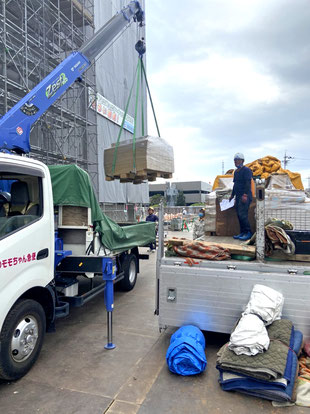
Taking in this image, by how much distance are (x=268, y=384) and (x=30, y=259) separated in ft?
9.00

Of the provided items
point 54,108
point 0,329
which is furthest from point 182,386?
point 54,108

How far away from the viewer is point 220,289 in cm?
379

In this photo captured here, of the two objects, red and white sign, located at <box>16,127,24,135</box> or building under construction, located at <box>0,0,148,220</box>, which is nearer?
red and white sign, located at <box>16,127,24,135</box>

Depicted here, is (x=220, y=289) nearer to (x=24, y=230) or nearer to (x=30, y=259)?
(x=30, y=259)

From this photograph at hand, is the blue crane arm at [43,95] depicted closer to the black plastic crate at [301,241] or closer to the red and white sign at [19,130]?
the red and white sign at [19,130]

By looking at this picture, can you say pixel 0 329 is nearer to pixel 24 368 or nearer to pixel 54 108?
pixel 24 368

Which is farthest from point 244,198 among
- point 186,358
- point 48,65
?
point 48,65

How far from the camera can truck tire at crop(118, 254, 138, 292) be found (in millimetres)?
6742

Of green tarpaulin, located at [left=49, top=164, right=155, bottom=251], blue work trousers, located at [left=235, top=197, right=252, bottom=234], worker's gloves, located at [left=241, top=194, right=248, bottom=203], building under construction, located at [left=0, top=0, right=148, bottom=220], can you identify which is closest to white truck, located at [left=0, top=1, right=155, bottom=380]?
green tarpaulin, located at [left=49, top=164, right=155, bottom=251]

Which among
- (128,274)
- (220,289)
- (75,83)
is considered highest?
(75,83)

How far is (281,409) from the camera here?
2.84 meters

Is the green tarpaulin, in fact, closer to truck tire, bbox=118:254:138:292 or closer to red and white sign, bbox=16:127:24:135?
red and white sign, bbox=16:127:24:135

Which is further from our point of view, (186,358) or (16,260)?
(186,358)

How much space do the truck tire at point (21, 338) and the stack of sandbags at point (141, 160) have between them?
135 inches
